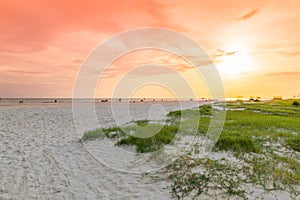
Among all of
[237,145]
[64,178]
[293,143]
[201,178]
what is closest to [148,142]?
[237,145]

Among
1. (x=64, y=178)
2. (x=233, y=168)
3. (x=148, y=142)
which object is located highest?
(x=148, y=142)

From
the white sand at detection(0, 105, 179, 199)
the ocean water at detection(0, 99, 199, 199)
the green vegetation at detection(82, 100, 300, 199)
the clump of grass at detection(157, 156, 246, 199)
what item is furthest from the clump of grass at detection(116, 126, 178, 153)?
the white sand at detection(0, 105, 179, 199)

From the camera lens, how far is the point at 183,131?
504 inches

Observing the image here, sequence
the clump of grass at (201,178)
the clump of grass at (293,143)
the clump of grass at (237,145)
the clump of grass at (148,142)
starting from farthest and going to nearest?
A: the clump of grass at (293,143), the clump of grass at (148,142), the clump of grass at (237,145), the clump of grass at (201,178)

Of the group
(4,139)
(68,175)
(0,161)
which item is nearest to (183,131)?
(68,175)

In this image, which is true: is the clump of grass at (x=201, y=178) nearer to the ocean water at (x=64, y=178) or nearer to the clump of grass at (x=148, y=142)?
the ocean water at (x=64, y=178)

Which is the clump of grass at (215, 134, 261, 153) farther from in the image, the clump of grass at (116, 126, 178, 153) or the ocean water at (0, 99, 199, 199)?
the ocean water at (0, 99, 199, 199)

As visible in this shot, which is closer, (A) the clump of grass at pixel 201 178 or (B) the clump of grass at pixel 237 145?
(A) the clump of grass at pixel 201 178

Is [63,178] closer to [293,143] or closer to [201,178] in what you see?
[201,178]

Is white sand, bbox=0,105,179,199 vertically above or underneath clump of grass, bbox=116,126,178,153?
underneath

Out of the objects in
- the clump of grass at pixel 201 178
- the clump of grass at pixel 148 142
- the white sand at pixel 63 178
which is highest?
the clump of grass at pixel 148 142

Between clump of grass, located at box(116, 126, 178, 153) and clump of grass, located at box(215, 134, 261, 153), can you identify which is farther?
clump of grass, located at box(116, 126, 178, 153)

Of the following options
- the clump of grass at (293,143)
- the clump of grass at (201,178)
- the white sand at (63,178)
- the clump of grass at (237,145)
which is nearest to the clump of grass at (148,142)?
the clump of grass at (201,178)

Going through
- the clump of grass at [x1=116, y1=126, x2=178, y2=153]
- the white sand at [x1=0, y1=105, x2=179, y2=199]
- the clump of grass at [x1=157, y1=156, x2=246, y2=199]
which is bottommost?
the white sand at [x1=0, y1=105, x2=179, y2=199]
